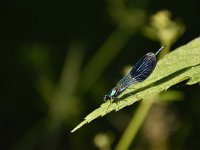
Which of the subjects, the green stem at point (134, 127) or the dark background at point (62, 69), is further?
the dark background at point (62, 69)

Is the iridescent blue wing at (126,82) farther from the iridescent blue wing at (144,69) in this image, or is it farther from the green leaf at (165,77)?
the green leaf at (165,77)

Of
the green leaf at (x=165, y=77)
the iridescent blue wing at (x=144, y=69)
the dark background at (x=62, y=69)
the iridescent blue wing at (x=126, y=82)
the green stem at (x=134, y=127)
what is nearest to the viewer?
the green leaf at (x=165, y=77)

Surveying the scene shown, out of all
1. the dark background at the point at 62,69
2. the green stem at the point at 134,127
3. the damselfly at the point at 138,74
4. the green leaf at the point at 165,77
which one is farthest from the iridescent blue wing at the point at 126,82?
the dark background at the point at 62,69

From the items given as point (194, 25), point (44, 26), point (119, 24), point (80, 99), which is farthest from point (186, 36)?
point (44, 26)

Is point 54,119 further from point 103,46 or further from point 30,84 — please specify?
point 30,84

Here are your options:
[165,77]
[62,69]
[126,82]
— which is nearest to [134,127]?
[126,82]

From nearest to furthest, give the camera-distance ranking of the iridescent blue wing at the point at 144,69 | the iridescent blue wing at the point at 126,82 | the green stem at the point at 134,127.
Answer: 1. the iridescent blue wing at the point at 144,69
2. the iridescent blue wing at the point at 126,82
3. the green stem at the point at 134,127
